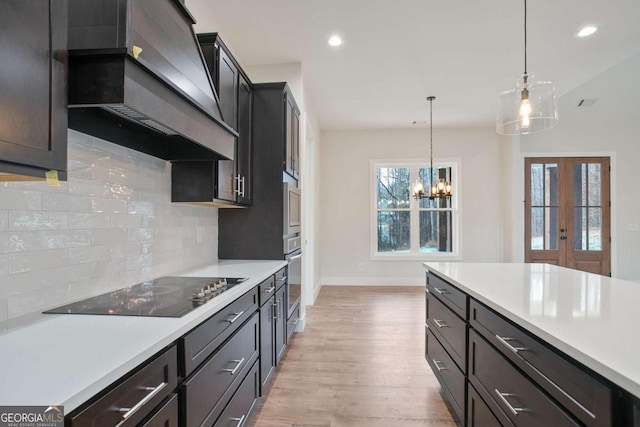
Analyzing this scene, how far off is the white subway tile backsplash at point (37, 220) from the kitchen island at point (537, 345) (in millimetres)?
1873

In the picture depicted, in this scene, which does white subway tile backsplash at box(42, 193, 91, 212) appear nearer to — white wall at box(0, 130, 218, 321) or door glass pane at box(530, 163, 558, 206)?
white wall at box(0, 130, 218, 321)

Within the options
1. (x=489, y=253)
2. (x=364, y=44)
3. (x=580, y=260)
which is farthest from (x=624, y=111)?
(x=364, y=44)

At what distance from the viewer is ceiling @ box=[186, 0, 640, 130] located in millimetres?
2695

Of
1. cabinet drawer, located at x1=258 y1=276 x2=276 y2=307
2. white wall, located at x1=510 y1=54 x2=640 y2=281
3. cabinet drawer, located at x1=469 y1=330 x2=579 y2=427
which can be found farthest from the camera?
white wall, located at x1=510 y1=54 x2=640 y2=281

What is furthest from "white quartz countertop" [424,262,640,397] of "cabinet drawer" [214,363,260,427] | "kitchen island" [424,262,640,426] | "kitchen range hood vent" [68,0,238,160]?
"kitchen range hood vent" [68,0,238,160]

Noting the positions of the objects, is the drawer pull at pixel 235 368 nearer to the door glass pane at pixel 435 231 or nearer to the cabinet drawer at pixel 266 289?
the cabinet drawer at pixel 266 289

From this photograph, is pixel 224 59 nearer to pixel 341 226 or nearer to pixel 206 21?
pixel 206 21

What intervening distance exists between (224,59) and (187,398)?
209 centimetres

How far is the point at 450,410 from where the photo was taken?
206 cm

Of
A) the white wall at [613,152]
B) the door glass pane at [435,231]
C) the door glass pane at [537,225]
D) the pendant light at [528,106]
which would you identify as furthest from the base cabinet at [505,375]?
the door glass pane at [537,225]

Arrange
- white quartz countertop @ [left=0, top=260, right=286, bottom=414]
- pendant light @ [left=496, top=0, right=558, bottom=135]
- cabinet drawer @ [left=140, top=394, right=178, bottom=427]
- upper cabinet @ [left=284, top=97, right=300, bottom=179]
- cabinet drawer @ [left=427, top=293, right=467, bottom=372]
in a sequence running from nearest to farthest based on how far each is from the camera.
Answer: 1. white quartz countertop @ [left=0, top=260, right=286, bottom=414]
2. cabinet drawer @ [left=140, top=394, right=178, bottom=427]
3. cabinet drawer @ [left=427, top=293, right=467, bottom=372]
4. pendant light @ [left=496, top=0, right=558, bottom=135]
5. upper cabinet @ [left=284, top=97, right=300, bottom=179]

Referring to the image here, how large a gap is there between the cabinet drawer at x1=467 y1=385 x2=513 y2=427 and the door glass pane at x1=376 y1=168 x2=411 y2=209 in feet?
15.5

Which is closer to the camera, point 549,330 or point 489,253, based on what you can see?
point 549,330

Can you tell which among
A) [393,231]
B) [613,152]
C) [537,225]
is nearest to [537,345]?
[393,231]
